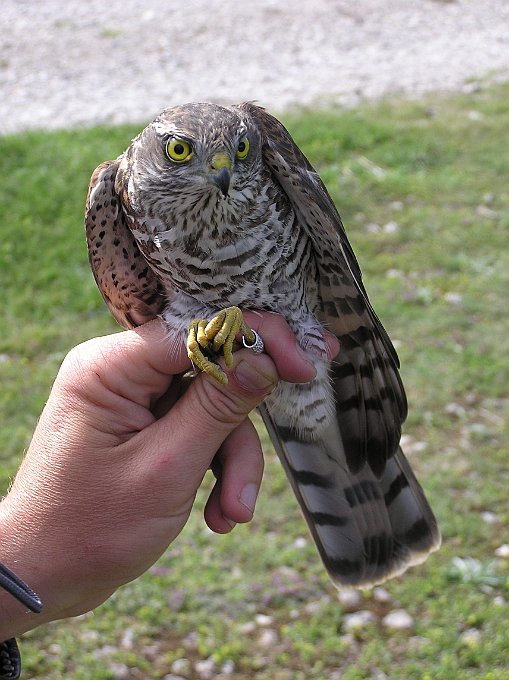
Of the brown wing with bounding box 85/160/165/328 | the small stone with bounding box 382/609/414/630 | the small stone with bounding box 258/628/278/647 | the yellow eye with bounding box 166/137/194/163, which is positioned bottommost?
the small stone with bounding box 382/609/414/630

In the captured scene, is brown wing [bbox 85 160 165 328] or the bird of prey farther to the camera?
brown wing [bbox 85 160 165 328]

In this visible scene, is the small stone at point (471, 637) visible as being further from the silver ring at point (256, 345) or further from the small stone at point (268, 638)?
the silver ring at point (256, 345)

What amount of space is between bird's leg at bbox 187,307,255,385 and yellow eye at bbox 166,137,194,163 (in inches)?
23.5

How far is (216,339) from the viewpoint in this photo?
2.87 meters

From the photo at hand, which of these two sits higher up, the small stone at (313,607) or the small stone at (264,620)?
the small stone at (264,620)

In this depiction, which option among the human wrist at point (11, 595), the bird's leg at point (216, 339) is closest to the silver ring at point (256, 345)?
the bird's leg at point (216, 339)

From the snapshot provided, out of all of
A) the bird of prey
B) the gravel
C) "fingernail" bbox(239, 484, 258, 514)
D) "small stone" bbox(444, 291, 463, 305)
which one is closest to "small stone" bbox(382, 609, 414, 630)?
the bird of prey

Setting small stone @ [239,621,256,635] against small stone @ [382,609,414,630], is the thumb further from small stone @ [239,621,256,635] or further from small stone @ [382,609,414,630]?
small stone @ [382,609,414,630]

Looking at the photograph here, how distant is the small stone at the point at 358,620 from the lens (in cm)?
423

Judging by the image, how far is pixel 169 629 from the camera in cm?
432

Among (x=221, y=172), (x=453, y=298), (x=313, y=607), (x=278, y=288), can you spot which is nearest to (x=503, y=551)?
(x=313, y=607)

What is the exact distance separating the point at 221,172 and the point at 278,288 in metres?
0.59

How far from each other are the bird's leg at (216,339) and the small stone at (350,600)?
83.3 inches

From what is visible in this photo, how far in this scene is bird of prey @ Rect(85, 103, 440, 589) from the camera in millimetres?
2875
